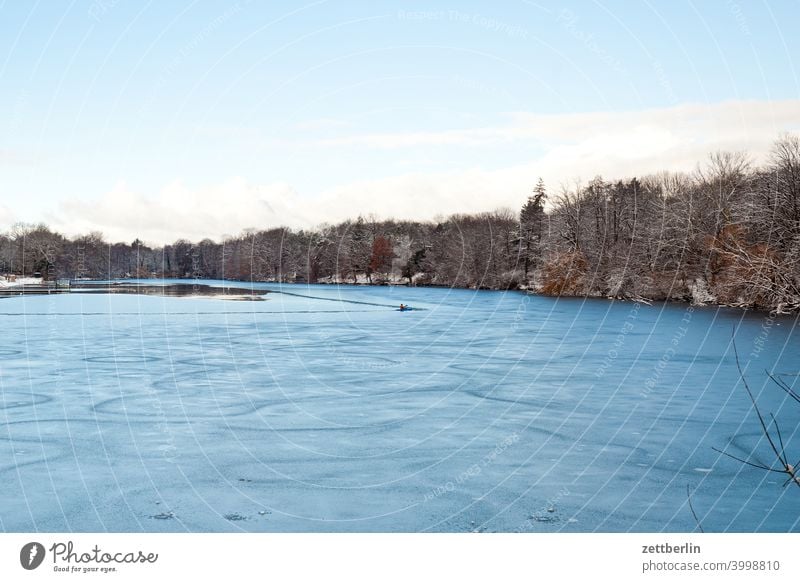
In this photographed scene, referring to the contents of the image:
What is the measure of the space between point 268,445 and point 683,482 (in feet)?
18.8

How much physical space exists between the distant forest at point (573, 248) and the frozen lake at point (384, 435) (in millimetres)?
2562

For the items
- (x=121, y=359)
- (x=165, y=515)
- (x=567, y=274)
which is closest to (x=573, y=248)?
(x=567, y=274)

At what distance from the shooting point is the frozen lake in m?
8.15

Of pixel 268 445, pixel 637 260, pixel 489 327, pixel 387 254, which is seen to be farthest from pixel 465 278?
pixel 268 445

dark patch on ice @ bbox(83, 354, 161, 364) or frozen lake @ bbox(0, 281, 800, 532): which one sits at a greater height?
dark patch on ice @ bbox(83, 354, 161, 364)

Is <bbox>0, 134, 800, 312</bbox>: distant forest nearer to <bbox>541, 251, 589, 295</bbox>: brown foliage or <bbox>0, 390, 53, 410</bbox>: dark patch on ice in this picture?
<bbox>541, 251, 589, 295</bbox>: brown foliage

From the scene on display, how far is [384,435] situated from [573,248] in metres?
57.0

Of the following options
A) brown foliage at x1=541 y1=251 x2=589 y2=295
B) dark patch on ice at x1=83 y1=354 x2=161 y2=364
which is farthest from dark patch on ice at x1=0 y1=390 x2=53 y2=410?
brown foliage at x1=541 y1=251 x2=589 y2=295

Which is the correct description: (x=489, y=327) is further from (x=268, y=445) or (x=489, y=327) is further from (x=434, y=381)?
(x=268, y=445)

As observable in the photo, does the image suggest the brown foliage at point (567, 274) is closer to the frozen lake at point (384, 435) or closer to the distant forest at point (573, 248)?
the distant forest at point (573, 248)

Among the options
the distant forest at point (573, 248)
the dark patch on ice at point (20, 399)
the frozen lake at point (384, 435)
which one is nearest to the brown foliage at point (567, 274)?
the distant forest at point (573, 248)

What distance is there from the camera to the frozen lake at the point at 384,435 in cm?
815

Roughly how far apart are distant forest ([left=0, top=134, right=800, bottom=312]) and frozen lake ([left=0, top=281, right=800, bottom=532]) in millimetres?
2562

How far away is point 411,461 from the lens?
10250 mm
